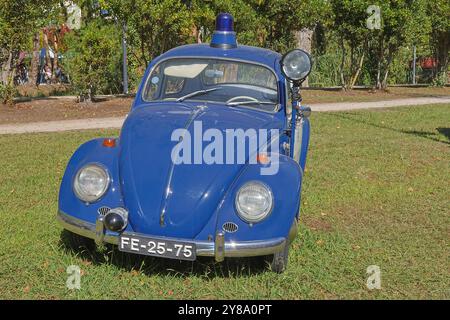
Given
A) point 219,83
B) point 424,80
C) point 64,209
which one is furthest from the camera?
point 424,80

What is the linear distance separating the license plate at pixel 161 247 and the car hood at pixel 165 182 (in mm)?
81

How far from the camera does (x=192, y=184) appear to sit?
4.21 meters

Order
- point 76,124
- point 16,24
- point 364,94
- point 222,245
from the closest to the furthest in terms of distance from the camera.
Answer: point 222,245
point 76,124
point 16,24
point 364,94

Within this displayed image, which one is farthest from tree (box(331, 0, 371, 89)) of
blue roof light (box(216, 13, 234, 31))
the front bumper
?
the front bumper

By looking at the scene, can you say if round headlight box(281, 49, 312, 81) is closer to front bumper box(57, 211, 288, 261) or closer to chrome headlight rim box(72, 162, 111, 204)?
front bumper box(57, 211, 288, 261)

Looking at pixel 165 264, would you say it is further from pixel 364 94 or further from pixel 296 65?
pixel 364 94

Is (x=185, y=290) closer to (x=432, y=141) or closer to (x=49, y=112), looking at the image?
(x=432, y=141)

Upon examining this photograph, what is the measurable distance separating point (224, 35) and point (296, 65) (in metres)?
1.18

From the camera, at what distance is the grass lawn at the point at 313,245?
433 cm

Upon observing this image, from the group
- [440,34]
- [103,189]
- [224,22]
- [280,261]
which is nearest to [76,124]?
[224,22]

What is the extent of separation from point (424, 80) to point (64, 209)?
86.2ft

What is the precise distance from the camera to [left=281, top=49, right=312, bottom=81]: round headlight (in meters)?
5.16
